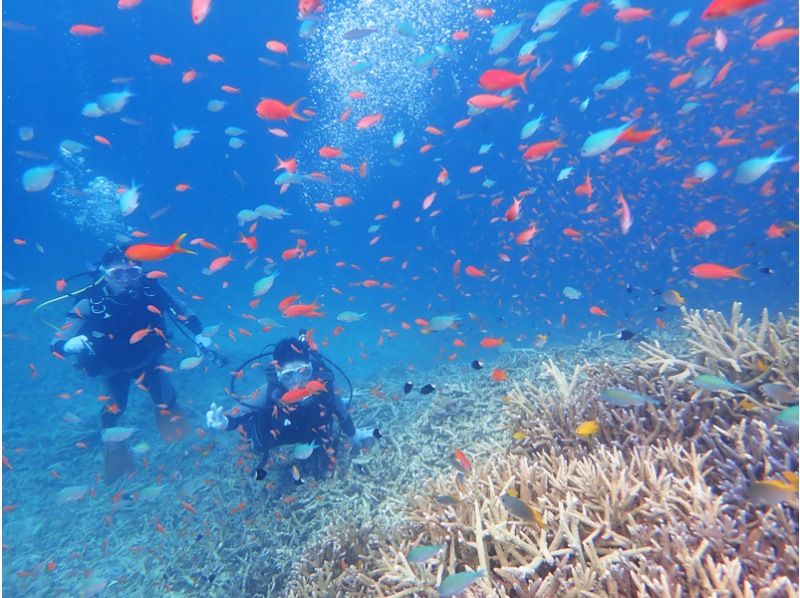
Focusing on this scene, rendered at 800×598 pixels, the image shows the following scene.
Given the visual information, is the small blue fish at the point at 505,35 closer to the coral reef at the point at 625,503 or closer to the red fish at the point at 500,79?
the red fish at the point at 500,79

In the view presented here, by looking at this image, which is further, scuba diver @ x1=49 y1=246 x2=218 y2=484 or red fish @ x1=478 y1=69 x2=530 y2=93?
scuba diver @ x1=49 y1=246 x2=218 y2=484

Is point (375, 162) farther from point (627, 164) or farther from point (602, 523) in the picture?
point (602, 523)

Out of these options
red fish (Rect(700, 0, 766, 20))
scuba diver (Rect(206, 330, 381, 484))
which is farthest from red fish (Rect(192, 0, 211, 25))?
red fish (Rect(700, 0, 766, 20))

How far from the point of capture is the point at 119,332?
791 cm

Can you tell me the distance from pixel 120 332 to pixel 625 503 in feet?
28.0

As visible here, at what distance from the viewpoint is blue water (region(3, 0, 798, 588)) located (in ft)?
67.5

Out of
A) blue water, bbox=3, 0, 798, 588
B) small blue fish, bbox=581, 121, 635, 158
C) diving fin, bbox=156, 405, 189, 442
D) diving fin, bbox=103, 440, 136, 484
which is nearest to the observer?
small blue fish, bbox=581, 121, 635, 158

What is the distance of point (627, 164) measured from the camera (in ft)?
Result: 127

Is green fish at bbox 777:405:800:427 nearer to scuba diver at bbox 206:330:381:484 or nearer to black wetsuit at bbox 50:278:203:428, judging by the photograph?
scuba diver at bbox 206:330:381:484

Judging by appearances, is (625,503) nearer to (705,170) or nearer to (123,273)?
(705,170)

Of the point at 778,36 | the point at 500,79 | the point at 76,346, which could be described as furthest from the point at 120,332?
the point at 778,36

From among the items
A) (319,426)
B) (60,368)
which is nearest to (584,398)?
(319,426)

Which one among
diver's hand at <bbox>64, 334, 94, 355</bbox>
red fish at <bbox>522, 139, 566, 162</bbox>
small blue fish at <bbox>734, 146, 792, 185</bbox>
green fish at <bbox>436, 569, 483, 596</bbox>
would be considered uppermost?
red fish at <bbox>522, 139, 566, 162</bbox>

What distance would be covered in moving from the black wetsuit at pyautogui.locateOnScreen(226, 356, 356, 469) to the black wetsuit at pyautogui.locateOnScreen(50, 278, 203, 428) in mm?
2674
